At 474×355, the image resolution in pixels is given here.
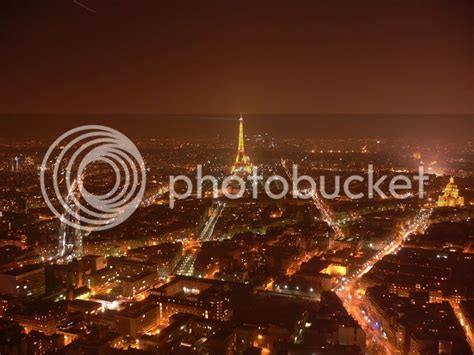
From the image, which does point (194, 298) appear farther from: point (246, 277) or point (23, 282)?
point (23, 282)

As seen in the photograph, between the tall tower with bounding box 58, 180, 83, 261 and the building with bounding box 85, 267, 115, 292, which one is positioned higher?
the tall tower with bounding box 58, 180, 83, 261

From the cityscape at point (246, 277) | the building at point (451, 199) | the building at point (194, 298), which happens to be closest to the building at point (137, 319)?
the cityscape at point (246, 277)

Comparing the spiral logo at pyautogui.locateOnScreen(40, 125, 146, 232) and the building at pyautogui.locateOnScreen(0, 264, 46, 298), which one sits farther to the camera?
the spiral logo at pyautogui.locateOnScreen(40, 125, 146, 232)

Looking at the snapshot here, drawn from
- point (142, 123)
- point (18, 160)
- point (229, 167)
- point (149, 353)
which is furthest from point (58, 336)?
point (142, 123)

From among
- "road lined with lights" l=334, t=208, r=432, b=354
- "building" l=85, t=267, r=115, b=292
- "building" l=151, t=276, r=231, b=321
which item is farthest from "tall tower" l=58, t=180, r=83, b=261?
"road lined with lights" l=334, t=208, r=432, b=354

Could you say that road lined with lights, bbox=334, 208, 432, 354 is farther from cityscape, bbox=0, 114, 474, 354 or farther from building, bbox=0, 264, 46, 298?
building, bbox=0, 264, 46, 298

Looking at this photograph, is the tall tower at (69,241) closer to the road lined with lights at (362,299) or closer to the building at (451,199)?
the road lined with lights at (362,299)
